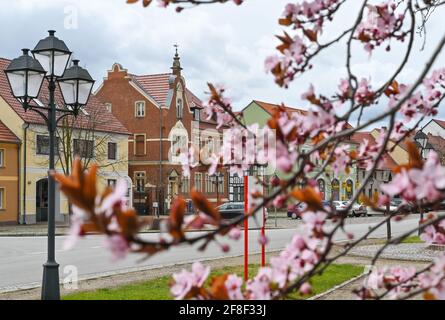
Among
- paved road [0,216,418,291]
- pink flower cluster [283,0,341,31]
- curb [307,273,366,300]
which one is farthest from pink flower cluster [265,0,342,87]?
paved road [0,216,418,291]

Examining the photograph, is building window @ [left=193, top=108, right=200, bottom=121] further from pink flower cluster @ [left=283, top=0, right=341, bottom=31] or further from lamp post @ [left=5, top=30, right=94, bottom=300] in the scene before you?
pink flower cluster @ [left=283, top=0, right=341, bottom=31]

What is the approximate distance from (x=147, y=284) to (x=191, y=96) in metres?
43.9

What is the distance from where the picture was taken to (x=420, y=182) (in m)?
1.68

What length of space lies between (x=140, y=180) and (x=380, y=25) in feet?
145

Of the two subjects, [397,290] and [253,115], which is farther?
[253,115]

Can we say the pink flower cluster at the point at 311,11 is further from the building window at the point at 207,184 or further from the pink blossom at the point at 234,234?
the building window at the point at 207,184

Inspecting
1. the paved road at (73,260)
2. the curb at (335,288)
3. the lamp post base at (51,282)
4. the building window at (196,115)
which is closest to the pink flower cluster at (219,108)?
the curb at (335,288)

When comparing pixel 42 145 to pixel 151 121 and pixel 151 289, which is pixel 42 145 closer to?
pixel 151 121

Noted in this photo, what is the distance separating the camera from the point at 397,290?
269 cm

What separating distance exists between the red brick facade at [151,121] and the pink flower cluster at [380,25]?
41.9m

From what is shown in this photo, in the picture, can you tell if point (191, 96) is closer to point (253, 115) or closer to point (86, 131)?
point (253, 115)

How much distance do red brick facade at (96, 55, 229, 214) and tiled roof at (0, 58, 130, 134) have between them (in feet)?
19.6

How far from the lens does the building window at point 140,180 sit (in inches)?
1817
